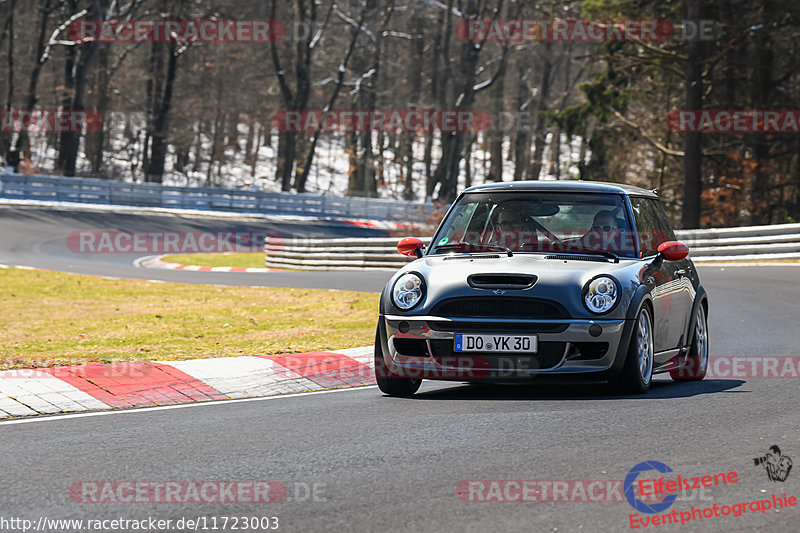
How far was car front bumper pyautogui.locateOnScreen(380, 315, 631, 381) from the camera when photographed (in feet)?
27.2

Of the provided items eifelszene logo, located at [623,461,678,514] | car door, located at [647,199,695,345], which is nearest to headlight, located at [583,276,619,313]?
car door, located at [647,199,695,345]

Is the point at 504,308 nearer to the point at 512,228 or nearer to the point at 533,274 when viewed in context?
the point at 533,274

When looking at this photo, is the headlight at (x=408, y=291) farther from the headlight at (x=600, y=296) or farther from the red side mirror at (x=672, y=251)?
the red side mirror at (x=672, y=251)

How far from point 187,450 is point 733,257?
69.1 ft

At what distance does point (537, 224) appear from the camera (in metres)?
9.48

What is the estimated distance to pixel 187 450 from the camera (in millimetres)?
6668

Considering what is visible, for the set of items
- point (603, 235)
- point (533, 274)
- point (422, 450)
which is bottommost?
point (422, 450)

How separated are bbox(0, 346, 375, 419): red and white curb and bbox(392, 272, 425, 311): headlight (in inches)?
68.7

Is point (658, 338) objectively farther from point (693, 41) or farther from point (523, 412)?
point (693, 41)

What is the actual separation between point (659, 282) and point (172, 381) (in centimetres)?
402

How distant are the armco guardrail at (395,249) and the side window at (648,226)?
47.7 ft

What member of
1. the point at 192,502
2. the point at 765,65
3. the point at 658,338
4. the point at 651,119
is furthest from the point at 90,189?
the point at 192,502

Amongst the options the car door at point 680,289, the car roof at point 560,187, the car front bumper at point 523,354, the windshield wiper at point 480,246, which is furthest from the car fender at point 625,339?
the car roof at point 560,187

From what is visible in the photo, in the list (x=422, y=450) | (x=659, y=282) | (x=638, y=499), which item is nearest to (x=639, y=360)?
(x=659, y=282)
